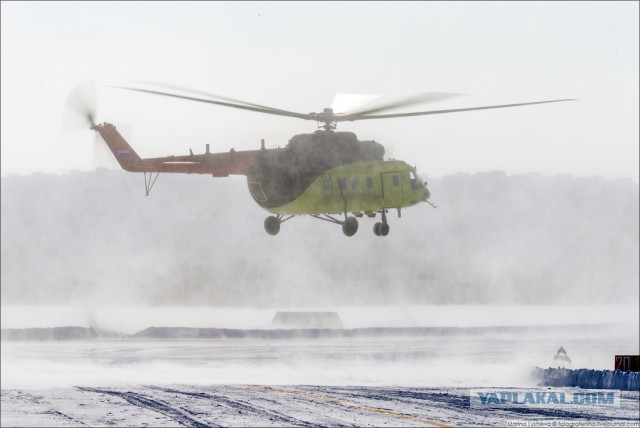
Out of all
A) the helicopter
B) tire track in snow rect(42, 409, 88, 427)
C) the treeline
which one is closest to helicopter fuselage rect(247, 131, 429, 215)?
the helicopter

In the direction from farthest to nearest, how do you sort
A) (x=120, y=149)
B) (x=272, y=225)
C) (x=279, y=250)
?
(x=279, y=250)
(x=120, y=149)
(x=272, y=225)

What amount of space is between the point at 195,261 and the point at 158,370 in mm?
96999

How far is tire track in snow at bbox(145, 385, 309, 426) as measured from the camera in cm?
3538

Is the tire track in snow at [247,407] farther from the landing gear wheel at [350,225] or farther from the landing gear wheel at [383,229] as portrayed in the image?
the landing gear wheel at [383,229]

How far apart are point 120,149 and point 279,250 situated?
127 m

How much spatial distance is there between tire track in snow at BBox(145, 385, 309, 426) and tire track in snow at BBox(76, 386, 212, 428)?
97.7 inches

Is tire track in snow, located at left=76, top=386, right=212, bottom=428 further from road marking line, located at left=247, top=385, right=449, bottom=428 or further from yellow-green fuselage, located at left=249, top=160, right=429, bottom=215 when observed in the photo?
yellow-green fuselage, located at left=249, top=160, right=429, bottom=215

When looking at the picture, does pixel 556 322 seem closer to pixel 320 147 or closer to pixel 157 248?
pixel 157 248

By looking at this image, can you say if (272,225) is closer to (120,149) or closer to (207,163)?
(207,163)

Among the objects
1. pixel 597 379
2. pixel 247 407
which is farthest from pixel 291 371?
pixel 247 407

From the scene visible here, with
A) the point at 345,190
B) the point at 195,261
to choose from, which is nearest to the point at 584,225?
the point at 195,261

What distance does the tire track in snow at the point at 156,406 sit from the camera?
114ft

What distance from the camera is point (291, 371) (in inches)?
2687

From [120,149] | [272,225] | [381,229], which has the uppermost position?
[120,149]
